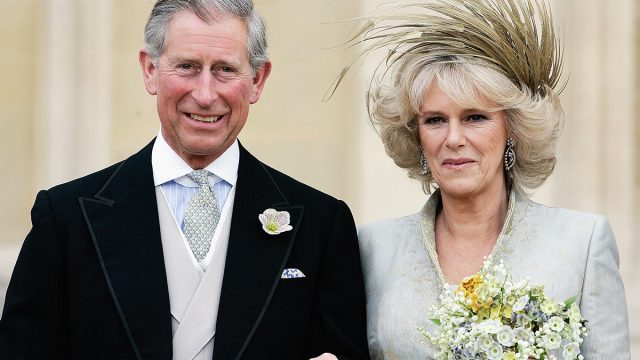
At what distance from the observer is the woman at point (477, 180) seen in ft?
14.4

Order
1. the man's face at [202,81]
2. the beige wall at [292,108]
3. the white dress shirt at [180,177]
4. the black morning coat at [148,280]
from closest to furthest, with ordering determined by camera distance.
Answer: the black morning coat at [148,280] < the man's face at [202,81] < the white dress shirt at [180,177] < the beige wall at [292,108]

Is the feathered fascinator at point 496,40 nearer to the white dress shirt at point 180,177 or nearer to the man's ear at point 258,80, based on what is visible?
the man's ear at point 258,80

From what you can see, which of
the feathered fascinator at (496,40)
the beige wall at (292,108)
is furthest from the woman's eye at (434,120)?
the beige wall at (292,108)

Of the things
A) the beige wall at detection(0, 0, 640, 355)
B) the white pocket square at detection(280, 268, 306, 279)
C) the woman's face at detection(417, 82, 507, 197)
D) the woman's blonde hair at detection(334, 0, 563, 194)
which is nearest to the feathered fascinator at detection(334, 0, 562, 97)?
the woman's blonde hair at detection(334, 0, 563, 194)

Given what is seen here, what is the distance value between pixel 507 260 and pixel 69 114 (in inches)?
141

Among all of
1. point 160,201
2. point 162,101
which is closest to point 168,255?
point 160,201

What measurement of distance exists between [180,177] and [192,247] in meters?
0.23

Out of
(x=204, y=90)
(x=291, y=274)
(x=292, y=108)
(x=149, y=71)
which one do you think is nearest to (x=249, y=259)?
(x=291, y=274)

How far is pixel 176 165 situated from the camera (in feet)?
14.1

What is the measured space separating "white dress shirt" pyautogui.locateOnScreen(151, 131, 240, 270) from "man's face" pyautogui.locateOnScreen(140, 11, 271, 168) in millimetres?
67

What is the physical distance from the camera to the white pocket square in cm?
429

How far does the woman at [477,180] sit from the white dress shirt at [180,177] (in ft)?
1.93

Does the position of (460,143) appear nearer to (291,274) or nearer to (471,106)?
(471,106)

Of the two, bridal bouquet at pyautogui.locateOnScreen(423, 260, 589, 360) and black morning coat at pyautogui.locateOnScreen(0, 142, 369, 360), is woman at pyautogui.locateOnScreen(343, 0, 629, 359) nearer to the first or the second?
black morning coat at pyautogui.locateOnScreen(0, 142, 369, 360)
